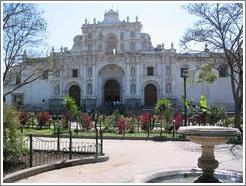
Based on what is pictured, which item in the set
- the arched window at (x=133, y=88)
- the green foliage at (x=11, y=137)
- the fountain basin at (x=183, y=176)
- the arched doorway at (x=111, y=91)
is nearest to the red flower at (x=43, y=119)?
the green foliage at (x=11, y=137)

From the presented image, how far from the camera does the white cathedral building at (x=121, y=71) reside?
48.8m

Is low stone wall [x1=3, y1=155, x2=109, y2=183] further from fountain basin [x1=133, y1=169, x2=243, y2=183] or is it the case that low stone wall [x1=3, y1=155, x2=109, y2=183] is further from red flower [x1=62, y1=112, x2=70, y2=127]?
red flower [x1=62, y1=112, x2=70, y2=127]

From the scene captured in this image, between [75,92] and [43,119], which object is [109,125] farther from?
[75,92]

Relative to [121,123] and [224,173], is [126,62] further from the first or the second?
[224,173]

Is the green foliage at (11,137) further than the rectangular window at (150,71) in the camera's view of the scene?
No

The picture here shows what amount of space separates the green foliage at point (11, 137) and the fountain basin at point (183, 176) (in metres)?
3.39

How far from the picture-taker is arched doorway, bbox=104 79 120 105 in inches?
2010

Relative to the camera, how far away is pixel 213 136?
8023 millimetres

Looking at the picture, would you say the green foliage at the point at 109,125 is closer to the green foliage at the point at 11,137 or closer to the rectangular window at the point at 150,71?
the green foliage at the point at 11,137

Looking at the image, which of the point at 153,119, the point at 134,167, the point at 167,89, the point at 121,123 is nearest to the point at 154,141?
the point at 121,123

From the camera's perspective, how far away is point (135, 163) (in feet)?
38.8

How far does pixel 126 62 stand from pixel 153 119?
25.4 m

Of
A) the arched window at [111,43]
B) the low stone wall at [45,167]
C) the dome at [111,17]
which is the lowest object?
the low stone wall at [45,167]

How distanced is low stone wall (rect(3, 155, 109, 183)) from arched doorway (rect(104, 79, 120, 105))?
38711 mm
